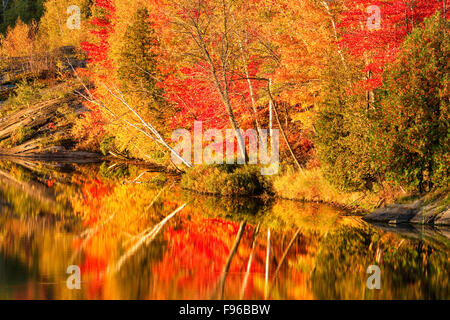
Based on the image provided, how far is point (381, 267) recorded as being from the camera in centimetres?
1009

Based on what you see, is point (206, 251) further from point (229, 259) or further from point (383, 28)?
point (383, 28)

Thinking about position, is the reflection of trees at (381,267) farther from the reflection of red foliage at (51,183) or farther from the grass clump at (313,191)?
the reflection of red foliage at (51,183)

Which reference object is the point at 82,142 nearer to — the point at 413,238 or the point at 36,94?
the point at 36,94

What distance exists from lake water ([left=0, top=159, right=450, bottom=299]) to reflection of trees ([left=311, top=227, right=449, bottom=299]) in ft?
0.06

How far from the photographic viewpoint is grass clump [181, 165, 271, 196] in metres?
19.7

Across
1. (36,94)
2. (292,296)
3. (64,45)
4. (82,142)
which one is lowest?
(292,296)

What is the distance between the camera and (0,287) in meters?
8.55

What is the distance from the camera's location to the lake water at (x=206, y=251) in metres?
8.62

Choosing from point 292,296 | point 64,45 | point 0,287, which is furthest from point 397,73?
point 64,45

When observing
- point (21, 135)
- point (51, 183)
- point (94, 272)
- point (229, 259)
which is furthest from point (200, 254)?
point (21, 135)

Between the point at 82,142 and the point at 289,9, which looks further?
the point at 82,142

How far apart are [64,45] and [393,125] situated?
4711 cm

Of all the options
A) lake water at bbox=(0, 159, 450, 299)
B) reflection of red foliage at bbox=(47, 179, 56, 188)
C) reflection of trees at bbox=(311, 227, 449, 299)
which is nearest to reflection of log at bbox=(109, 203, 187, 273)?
lake water at bbox=(0, 159, 450, 299)

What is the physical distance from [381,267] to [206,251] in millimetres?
3502
